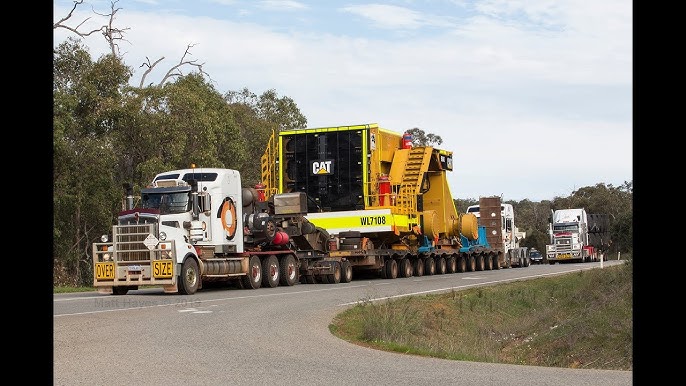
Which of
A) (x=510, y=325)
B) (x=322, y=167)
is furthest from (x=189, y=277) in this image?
(x=322, y=167)

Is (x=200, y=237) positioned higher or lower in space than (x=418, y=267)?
higher

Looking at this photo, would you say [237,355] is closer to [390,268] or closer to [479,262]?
[390,268]

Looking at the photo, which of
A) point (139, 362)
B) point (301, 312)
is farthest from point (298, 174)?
point (139, 362)

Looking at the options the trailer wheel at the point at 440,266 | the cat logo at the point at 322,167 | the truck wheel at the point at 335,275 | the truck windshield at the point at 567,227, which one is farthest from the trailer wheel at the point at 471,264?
the truck windshield at the point at 567,227

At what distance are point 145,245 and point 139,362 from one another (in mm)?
12997

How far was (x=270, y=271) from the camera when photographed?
94.5 ft

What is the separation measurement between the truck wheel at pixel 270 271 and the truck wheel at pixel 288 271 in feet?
2.04

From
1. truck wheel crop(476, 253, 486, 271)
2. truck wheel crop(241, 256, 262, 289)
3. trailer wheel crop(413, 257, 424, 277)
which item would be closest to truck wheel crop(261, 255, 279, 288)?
truck wheel crop(241, 256, 262, 289)

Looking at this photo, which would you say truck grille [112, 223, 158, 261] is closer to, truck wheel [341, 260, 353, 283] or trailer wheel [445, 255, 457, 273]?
truck wheel [341, 260, 353, 283]

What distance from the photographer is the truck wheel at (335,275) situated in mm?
31692

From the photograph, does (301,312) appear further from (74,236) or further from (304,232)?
(74,236)

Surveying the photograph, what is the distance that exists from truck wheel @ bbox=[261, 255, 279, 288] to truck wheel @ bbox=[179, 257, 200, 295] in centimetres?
403

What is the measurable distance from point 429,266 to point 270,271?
12401 mm
